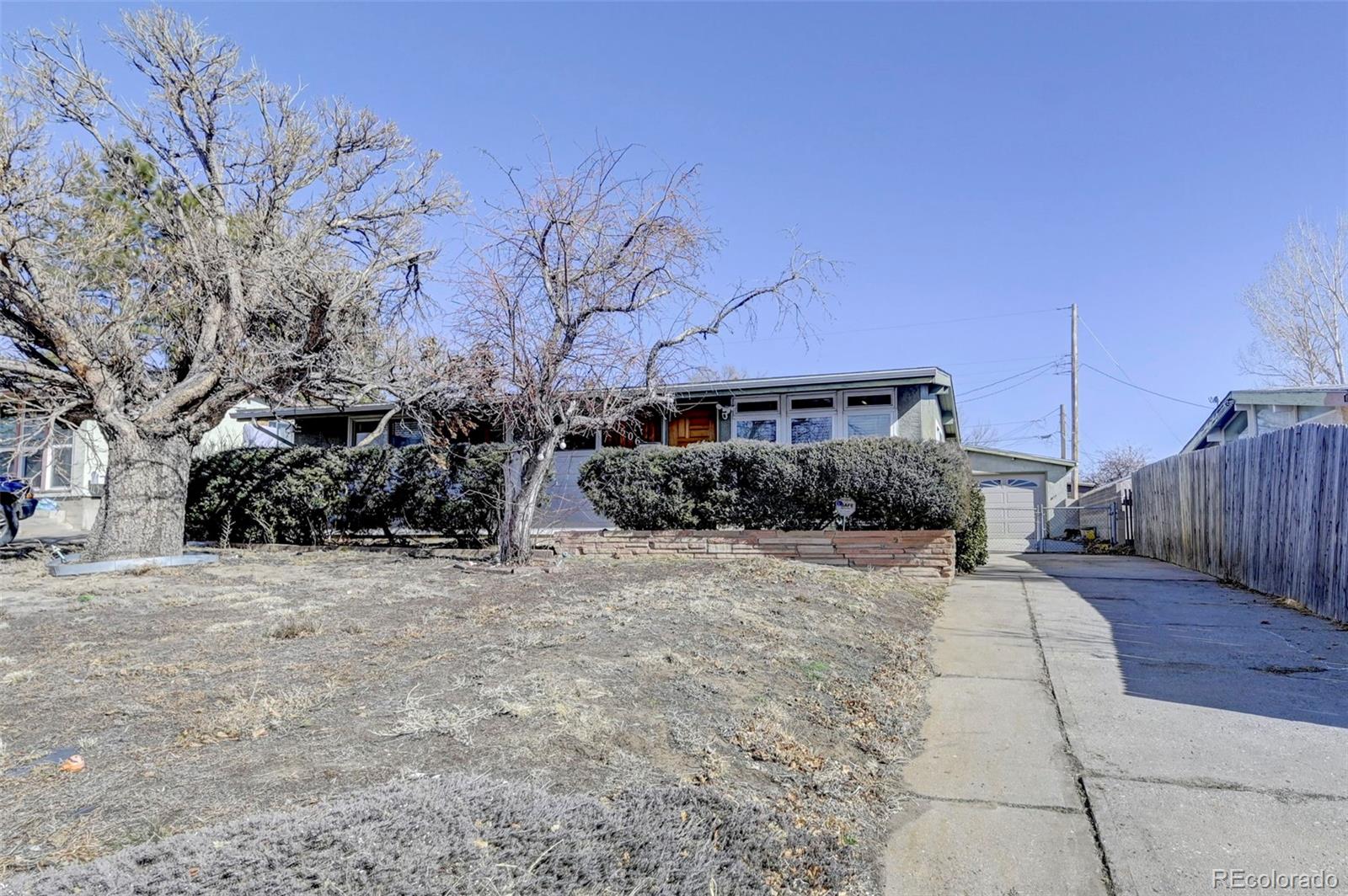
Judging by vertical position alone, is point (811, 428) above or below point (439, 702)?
above

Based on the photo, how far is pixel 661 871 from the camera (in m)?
2.27

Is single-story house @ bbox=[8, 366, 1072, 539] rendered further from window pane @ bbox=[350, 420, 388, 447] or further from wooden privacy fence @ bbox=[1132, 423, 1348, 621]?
wooden privacy fence @ bbox=[1132, 423, 1348, 621]

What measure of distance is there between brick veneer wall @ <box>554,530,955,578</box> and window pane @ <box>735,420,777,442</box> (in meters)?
5.66

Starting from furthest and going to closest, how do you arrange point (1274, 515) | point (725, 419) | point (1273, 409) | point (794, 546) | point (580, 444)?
1. point (580, 444)
2. point (725, 419)
3. point (1273, 409)
4. point (794, 546)
5. point (1274, 515)

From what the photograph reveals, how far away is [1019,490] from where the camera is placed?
25312 mm

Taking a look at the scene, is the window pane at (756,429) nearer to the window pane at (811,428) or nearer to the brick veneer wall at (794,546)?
the window pane at (811,428)

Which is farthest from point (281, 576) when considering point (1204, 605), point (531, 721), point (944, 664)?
point (1204, 605)

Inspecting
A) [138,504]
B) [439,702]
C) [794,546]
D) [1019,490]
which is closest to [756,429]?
[794,546]

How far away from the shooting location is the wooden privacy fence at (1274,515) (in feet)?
22.8

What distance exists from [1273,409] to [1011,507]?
10034 millimetres

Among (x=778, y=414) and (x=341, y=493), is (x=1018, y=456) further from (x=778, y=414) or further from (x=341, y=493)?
(x=341, y=493)

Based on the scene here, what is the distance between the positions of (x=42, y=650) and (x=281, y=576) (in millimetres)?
3649

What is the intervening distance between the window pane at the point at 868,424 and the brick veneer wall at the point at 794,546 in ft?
17.4

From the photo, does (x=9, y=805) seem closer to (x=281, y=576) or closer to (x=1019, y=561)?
(x=281, y=576)
